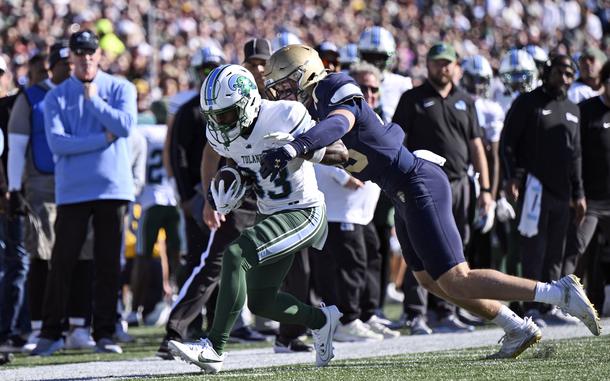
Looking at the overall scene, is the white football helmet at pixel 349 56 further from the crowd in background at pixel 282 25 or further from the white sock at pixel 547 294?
the crowd in background at pixel 282 25

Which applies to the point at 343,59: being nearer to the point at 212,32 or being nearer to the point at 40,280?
the point at 40,280

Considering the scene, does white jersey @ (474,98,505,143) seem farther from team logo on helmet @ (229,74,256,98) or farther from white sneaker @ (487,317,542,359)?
team logo on helmet @ (229,74,256,98)

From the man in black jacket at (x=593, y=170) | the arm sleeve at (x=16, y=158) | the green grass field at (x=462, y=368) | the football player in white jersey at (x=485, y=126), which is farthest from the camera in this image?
the football player in white jersey at (x=485, y=126)

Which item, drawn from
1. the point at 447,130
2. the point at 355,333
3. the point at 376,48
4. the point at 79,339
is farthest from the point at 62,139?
the point at 376,48

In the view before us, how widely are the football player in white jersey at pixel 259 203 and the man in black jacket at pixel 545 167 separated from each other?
3227 millimetres

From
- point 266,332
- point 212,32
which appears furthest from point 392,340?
point 212,32

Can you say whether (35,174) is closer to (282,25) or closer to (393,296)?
(393,296)

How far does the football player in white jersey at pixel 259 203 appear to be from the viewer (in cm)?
664

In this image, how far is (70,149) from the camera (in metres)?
8.77

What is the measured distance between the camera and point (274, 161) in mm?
6289

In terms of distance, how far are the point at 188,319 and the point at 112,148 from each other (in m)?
1.48

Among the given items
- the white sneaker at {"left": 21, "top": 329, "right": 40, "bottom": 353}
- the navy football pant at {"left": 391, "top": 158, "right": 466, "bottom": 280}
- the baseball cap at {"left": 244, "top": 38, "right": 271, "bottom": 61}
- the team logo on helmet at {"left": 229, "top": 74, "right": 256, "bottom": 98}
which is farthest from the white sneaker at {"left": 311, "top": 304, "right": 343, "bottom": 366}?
the white sneaker at {"left": 21, "top": 329, "right": 40, "bottom": 353}

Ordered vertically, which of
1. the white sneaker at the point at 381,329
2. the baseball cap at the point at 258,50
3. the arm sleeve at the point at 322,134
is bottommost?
the white sneaker at the point at 381,329

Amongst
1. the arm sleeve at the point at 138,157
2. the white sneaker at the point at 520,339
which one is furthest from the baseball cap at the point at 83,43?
the white sneaker at the point at 520,339
